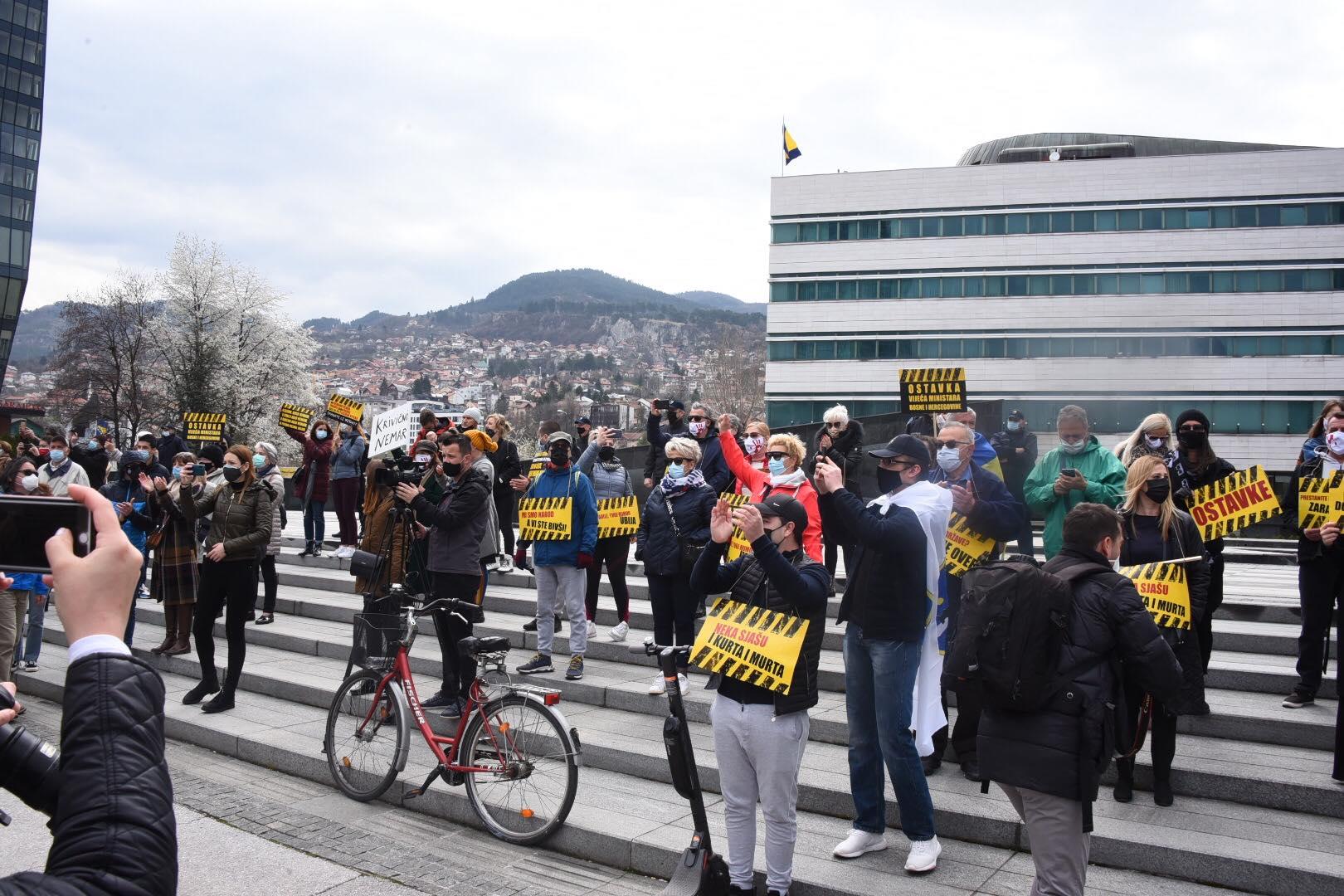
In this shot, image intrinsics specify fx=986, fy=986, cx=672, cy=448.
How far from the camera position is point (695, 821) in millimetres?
4797

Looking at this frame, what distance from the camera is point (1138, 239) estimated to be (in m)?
60.7

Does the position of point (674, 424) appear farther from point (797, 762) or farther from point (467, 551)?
point (797, 762)

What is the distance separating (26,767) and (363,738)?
5.00 m

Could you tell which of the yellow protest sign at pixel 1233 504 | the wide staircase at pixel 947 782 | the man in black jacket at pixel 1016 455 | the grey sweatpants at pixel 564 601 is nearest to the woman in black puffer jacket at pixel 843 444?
the wide staircase at pixel 947 782

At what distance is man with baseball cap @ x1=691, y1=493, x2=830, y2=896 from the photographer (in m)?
4.61

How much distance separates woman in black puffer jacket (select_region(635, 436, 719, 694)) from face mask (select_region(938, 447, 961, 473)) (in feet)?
7.71

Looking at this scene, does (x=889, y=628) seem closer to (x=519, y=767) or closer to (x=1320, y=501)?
(x=519, y=767)

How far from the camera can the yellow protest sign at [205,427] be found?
16.9 metres

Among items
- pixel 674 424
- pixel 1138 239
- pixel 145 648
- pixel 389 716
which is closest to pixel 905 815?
pixel 389 716

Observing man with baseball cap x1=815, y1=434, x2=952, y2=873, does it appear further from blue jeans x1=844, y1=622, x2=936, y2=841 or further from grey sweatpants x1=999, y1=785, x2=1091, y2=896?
grey sweatpants x1=999, y1=785, x2=1091, y2=896

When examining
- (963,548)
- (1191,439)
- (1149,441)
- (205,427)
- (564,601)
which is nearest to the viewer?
(963,548)

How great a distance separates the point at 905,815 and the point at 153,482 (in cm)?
733

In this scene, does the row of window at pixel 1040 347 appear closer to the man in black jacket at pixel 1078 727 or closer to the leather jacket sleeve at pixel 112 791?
the man in black jacket at pixel 1078 727

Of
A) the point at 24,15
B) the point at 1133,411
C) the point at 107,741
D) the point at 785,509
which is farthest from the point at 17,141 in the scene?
the point at 107,741
